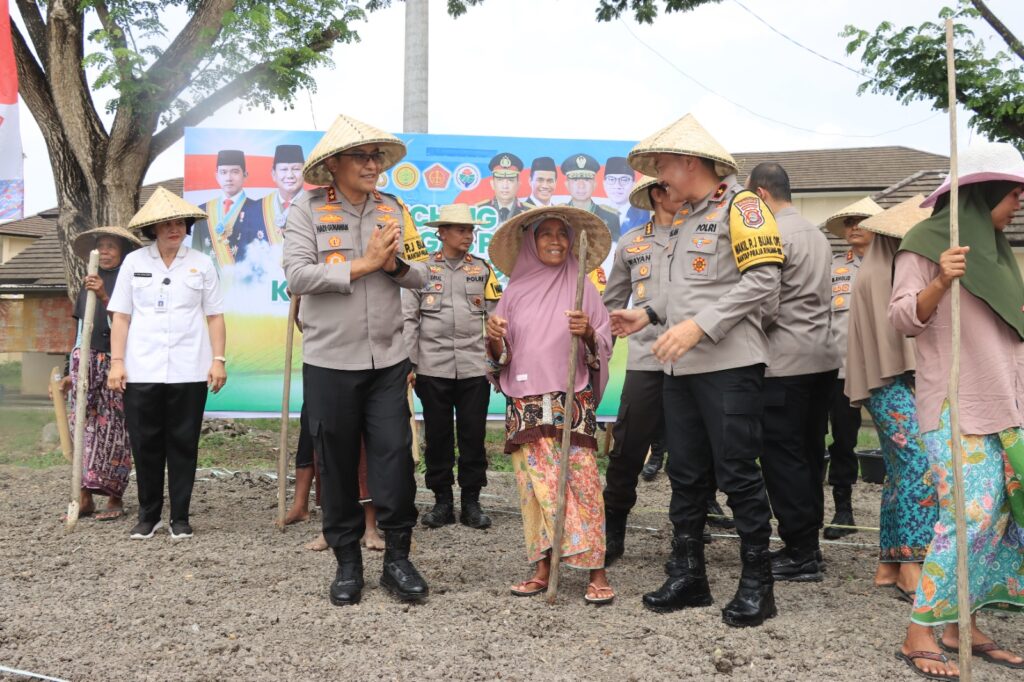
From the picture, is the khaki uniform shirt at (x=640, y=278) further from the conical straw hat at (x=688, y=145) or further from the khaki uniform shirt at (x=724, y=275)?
the conical straw hat at (x=688, y=145)

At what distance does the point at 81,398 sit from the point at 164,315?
0.86 meters

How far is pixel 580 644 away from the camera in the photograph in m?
3.60

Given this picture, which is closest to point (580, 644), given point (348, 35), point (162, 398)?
point (162, 398)

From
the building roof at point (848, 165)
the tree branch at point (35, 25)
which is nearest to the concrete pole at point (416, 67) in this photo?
the tree branch at point (35, 25)

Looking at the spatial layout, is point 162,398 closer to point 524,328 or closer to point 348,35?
point 524,328

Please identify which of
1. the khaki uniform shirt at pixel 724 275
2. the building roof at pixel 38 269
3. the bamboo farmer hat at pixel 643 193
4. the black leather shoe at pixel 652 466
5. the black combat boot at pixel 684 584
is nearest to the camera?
the khaki uniform shirt at pixel 724 275

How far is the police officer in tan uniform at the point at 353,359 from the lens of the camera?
4148 millimetres

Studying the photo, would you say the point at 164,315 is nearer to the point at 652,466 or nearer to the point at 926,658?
the point at 926,658

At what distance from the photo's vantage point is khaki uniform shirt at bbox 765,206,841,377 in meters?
4.57

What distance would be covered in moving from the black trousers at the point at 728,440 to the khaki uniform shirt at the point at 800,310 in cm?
76

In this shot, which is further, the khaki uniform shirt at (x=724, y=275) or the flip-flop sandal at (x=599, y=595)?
the flip-flop sandal at (x=599, y=595)

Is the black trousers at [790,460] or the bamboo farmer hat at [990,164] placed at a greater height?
the bamboo farmer hat at [990,164]

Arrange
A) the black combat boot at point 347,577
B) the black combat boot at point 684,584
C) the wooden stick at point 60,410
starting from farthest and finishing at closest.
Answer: the wooden stick at point 60,410 < the black combat boot at point 347,577 < the black combat boot at point 684,584

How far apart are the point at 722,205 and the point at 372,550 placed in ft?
9.49
